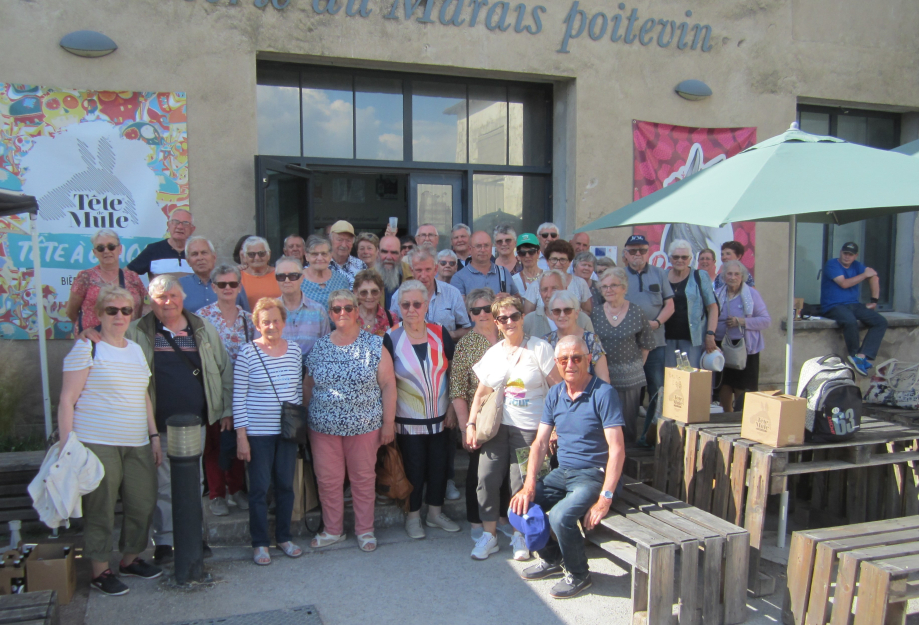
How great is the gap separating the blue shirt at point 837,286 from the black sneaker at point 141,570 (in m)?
7.90

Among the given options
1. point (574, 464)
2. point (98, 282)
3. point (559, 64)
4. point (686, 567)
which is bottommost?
point (686, 567)

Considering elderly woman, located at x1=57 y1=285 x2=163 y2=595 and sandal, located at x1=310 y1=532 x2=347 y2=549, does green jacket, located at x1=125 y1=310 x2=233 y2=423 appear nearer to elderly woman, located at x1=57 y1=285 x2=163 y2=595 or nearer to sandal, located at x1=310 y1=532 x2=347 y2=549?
elderly woman, located at x1=57 y1=285 x2=163 y2=595

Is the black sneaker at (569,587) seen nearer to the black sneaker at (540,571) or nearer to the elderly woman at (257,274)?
the black sneaker at (540,571)

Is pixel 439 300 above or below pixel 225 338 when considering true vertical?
above

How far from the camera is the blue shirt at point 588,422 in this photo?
12.0 ft

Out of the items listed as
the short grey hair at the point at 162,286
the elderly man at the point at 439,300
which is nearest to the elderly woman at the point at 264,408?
the short grey hair at the point at 162,286

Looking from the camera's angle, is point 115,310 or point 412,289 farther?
point 412,289

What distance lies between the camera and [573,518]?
3.58 m

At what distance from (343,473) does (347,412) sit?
433 millimetres

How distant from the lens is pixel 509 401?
13.3ft

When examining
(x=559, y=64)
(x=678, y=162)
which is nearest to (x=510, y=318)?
(x=559, y=64)

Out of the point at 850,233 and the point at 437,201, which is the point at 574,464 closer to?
the point at 437,201

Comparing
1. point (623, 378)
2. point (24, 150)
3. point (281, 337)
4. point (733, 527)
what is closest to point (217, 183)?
point (24, 150)

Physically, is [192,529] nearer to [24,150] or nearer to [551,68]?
[24,150]
